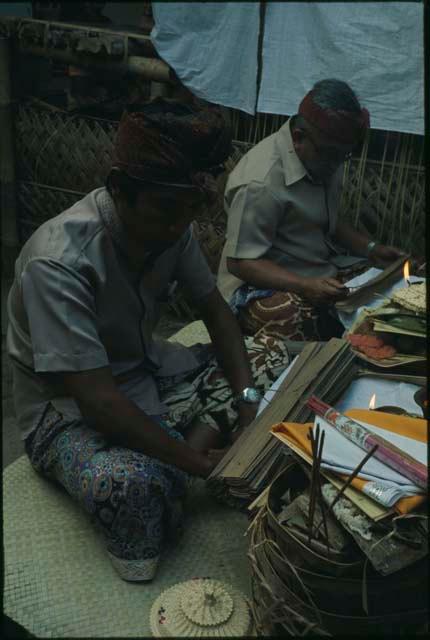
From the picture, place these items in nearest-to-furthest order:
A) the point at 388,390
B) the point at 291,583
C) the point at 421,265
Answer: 1. the point at 291,583
2. the point at 388,390
3. the point at 421,265

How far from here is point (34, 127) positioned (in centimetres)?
538

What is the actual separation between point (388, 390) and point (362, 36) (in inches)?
94.7

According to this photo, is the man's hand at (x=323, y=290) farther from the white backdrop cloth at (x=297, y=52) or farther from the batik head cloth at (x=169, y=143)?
the white backdrop cloth at (x=297, y=52)

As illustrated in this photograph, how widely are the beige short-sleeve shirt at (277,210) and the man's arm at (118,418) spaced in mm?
1368

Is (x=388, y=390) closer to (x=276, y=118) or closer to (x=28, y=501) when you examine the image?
(x=28, y=501)

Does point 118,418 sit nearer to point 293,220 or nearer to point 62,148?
point 293,220

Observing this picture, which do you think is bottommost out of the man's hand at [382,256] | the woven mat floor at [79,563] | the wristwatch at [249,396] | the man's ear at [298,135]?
the woven mat floor at [79,563]

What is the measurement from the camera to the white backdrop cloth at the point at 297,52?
12.5ft

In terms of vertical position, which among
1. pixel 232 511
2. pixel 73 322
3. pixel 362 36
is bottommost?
pixel 232 511

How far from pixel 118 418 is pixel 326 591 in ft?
2.82

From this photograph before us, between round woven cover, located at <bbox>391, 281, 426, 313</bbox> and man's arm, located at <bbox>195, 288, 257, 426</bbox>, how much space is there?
0.62 meters

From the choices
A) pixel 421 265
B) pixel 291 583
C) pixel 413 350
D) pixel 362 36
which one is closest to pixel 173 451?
pixel 291 583

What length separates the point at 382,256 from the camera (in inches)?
151

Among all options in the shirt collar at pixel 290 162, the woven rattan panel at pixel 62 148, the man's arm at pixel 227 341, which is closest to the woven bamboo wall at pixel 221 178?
the woven rattan panel at pixel 62 148
